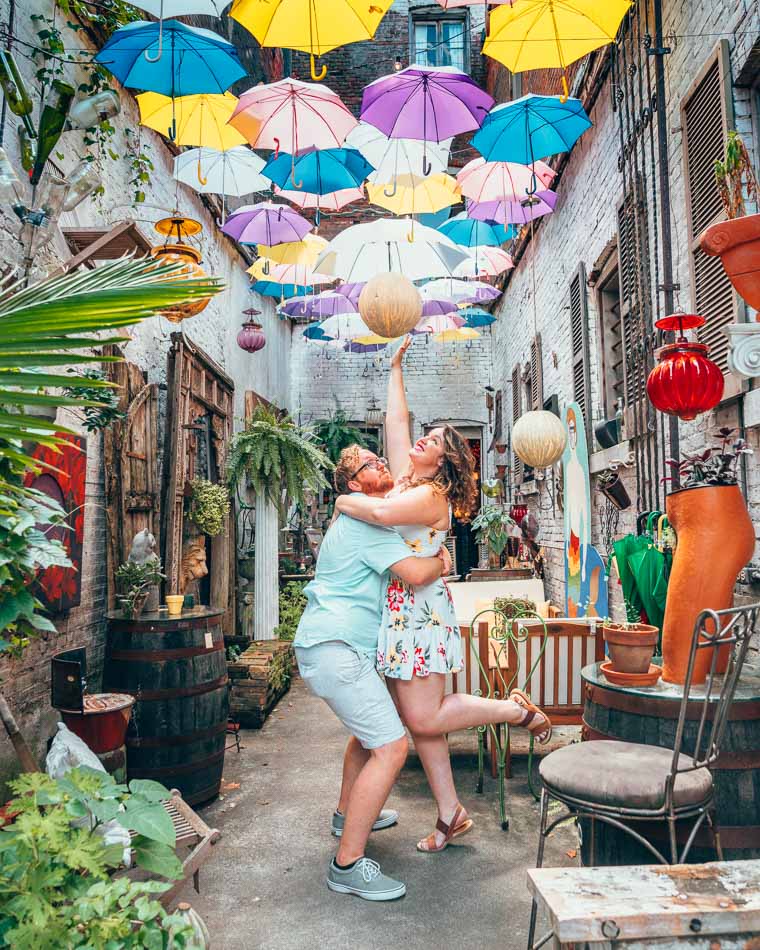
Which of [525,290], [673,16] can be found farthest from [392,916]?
[525,290]

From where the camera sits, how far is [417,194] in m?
5.80

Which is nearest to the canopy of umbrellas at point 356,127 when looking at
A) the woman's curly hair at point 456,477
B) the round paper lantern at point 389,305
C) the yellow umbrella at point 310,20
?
the yellow umbrella at point 310,20

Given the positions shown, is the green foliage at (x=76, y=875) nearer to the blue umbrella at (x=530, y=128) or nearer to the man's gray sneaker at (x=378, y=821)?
the man's gray sneaker at (x=378, y=821)

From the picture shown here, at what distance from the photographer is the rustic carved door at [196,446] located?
508 cm

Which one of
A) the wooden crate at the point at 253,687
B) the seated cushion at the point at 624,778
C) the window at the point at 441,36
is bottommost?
the wooden crate at the point at 253,687

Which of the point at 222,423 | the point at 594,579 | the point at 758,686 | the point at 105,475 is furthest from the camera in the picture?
the point at 222,423

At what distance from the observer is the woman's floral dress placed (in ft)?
9.41

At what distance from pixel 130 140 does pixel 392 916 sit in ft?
15.6

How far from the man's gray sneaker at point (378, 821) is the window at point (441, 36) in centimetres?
1146

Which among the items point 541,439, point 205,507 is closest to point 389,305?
point 541,439

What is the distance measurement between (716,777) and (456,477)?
54.6 inches

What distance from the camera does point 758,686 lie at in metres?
2.23

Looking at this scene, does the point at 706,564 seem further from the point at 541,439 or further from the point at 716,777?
the point at 541,439

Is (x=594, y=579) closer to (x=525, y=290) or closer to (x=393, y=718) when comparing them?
(x=393, y=718)
